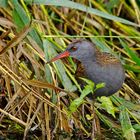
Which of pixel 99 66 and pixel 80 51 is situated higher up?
pixel 80 51

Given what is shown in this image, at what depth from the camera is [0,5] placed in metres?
4.56

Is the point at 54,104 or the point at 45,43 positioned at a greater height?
the point at 45,43

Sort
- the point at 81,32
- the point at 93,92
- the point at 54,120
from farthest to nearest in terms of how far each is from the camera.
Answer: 1. the point at 81,32
2. the point at 54,120
3. the point at 93,92

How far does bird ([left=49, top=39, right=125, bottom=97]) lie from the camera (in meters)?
3.92

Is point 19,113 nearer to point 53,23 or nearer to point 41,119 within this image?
point 41,119

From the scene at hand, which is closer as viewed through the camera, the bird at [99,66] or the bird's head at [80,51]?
the bird at [99,66]

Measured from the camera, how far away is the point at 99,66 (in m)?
3.98

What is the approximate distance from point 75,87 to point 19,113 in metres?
0.43

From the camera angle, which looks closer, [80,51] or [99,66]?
[99,66]

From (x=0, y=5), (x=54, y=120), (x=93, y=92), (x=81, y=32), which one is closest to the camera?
(x=93, y=92)

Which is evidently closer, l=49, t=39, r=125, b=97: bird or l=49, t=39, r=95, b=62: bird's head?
l=49, t=39, r=125, b=97: bird

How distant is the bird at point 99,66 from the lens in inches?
154

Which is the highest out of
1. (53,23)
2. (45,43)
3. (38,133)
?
(53,23)

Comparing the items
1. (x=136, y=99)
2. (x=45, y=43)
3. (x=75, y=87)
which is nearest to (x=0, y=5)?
(x=45, y=43)
